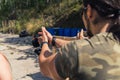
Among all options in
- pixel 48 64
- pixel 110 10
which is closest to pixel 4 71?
pixel 48 64

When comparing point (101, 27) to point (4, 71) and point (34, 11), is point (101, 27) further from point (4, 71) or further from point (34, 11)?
point (34, 11)

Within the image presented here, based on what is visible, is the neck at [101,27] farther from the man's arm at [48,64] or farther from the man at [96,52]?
the man's arm at [48,64]

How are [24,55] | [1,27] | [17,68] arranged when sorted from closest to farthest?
1. [17,68]
2. [24,55]
3. [1,27]

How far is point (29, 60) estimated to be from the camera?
48.7ft

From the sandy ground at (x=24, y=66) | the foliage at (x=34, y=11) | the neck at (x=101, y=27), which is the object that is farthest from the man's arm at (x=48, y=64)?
the foliage at (x=34, y=11)

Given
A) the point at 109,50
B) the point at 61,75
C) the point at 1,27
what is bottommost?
the point at 1,27

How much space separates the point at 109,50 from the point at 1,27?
35460mm

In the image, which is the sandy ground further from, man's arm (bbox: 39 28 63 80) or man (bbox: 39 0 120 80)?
man (bbox: 39 0 120 80)

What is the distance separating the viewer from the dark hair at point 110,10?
221 cm

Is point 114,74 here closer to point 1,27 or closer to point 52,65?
point 52,65

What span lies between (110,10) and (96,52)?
0.27 metres

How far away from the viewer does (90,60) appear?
2.20 meters

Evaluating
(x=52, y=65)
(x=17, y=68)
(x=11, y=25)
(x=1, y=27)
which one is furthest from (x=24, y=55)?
(x=1, y=27)

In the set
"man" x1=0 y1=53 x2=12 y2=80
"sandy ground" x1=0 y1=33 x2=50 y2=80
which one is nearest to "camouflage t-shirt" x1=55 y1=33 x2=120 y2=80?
"man" x1=0 y1=53 x2=12 y2=80
